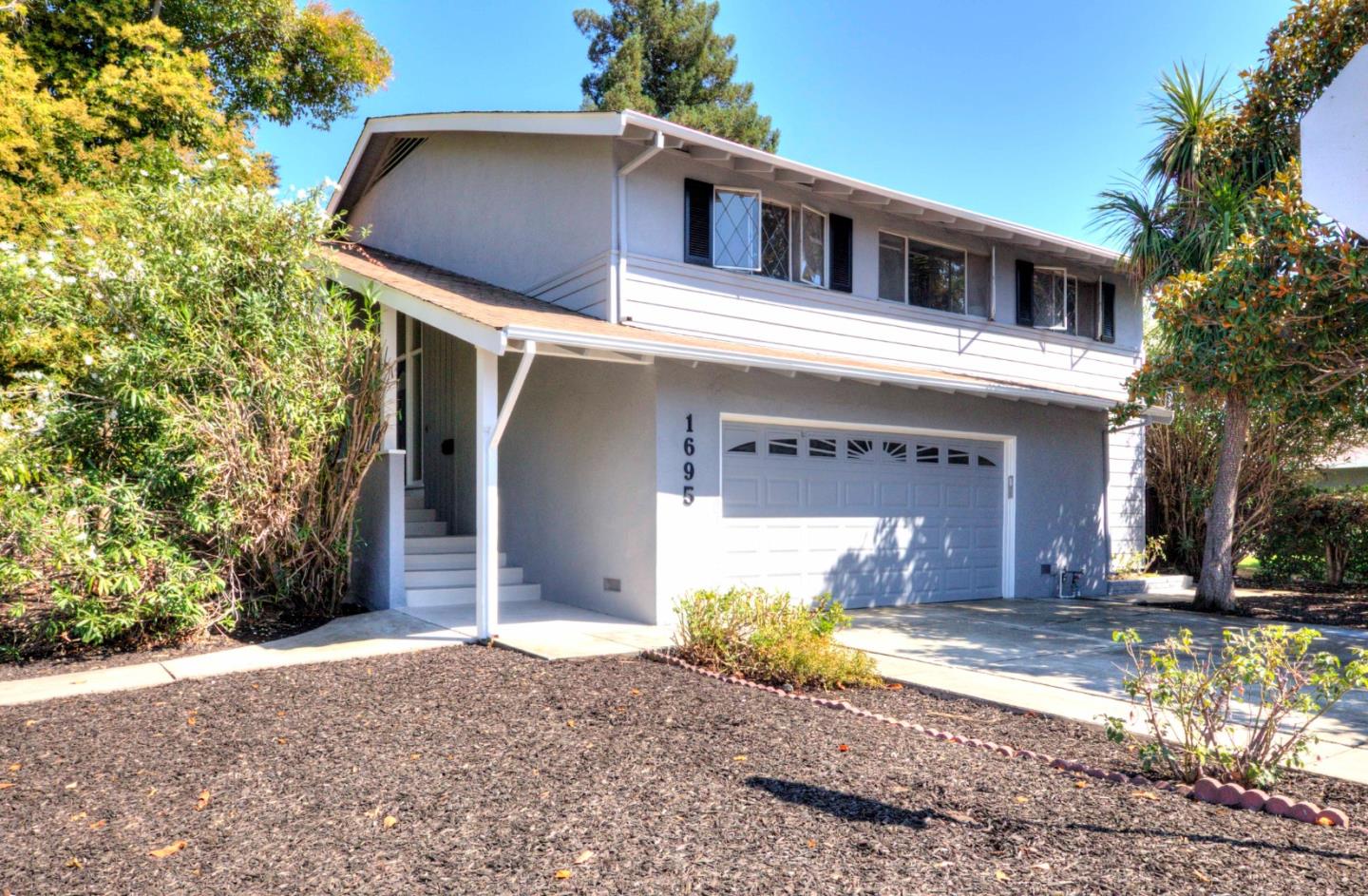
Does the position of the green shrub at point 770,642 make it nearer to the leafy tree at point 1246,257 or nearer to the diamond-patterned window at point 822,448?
the diamond-patterned window at point 822,448

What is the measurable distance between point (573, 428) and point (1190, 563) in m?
10.9

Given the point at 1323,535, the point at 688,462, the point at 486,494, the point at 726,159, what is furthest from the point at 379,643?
the point at 1323,535

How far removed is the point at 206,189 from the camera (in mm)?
8570

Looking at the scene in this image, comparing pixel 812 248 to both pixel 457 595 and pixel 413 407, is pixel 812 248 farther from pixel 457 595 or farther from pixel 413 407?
pixel 413 407

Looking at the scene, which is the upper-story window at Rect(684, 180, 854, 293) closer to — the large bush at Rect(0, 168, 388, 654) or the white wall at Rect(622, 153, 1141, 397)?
the white wall at Rect(622, 153, 1141, 397)

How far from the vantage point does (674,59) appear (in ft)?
93.9

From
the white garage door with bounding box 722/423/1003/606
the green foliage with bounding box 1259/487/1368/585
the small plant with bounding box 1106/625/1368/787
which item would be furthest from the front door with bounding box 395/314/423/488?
the green foliage with bounding box 1259/487/1368/585

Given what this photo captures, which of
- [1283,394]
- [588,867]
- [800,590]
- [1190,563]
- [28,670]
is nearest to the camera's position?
[588,867]

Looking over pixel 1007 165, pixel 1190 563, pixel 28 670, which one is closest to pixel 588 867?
pixel 28 670

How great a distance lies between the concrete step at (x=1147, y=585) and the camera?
13266mm

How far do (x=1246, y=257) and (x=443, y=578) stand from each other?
8.38 metres

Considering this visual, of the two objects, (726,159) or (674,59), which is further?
(674,59)

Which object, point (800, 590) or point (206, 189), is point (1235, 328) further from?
point (206, 189)

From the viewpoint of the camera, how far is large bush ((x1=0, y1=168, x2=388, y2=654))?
7297 mm
